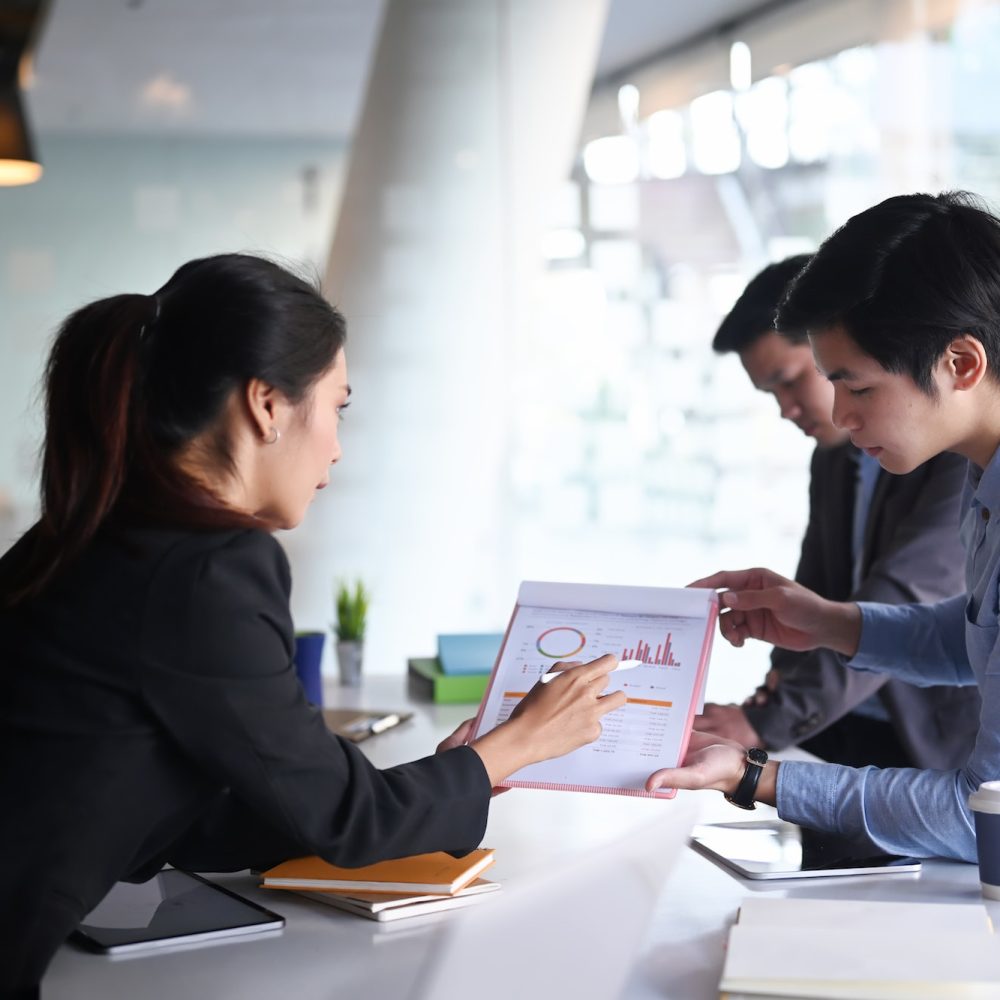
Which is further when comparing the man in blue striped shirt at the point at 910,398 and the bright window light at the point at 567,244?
the bright window light at the point at 567,244

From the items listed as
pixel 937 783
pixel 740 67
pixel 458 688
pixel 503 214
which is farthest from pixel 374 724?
pixel 740 67

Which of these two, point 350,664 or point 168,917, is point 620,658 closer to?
point 168,917

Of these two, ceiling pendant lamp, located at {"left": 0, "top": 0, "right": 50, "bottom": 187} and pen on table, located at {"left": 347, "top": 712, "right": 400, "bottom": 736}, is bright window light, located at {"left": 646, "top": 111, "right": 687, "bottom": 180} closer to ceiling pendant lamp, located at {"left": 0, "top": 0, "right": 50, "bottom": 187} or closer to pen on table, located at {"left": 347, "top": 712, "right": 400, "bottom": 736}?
ceiling pendant lamp, located at {"left": 0, "top": 0, "right": 50, "bottom": 187}

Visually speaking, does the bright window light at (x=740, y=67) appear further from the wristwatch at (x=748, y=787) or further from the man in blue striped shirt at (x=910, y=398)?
the wristwatch at (x=748, y=787)

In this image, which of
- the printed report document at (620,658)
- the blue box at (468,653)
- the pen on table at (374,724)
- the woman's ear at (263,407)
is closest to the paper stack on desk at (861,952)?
the printed report document at (620,658)

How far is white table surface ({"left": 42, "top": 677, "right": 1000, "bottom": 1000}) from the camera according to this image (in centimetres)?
122

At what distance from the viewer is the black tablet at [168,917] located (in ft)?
4.40

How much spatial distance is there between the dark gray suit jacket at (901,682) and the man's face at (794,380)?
0.21 metres

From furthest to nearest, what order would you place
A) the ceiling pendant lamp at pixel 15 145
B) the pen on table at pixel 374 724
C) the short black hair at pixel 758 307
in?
the ceiling pendant lamp at pixel 15 145 < the short black hair at pixel 758 307 < the pen on table at pixel 374 724

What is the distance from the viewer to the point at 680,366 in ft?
18.2

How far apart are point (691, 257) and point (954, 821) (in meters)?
4.19

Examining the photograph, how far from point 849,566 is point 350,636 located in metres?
1.25

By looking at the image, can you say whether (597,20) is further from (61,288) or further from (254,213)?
(61,288)

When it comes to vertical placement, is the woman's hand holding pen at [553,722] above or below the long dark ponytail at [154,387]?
below
